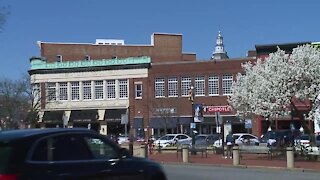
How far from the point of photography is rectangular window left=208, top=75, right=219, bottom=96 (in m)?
71.1

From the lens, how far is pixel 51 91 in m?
78.6

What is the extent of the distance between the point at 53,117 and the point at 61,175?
7126cm

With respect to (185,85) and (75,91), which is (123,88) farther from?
(185,85)

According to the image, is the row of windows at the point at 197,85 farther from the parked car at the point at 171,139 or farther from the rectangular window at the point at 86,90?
the parked car at the point at 171,139

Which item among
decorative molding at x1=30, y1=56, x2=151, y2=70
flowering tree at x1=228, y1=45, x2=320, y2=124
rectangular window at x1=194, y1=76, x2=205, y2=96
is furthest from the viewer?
decorative molding at x1=30, y1=56, x2=151, y2=70

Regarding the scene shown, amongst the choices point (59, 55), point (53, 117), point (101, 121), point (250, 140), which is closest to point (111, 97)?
point (101, 121)

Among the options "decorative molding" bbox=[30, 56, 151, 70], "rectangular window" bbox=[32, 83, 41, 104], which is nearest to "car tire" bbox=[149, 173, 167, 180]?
"decorative molding" bbox=[30, 56, 151, 70]

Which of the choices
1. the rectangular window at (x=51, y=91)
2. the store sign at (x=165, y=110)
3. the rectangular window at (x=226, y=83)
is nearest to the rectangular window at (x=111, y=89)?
the store sign at (x=165, y=110)

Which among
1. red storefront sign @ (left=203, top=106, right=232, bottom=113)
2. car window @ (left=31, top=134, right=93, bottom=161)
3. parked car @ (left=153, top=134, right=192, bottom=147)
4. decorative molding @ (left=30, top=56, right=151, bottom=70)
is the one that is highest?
decorative molding @ (left=30, top=56, right=151, bottom=70)

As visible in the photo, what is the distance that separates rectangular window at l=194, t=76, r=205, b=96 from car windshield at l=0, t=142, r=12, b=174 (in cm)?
6354

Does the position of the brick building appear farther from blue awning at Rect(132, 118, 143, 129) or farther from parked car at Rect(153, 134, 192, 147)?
parked car at Rect(153, 134, 192, 147)

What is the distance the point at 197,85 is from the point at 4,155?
64.1m

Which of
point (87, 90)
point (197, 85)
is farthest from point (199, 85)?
point (87, 90)

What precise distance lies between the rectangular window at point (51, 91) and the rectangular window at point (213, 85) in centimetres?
2153
